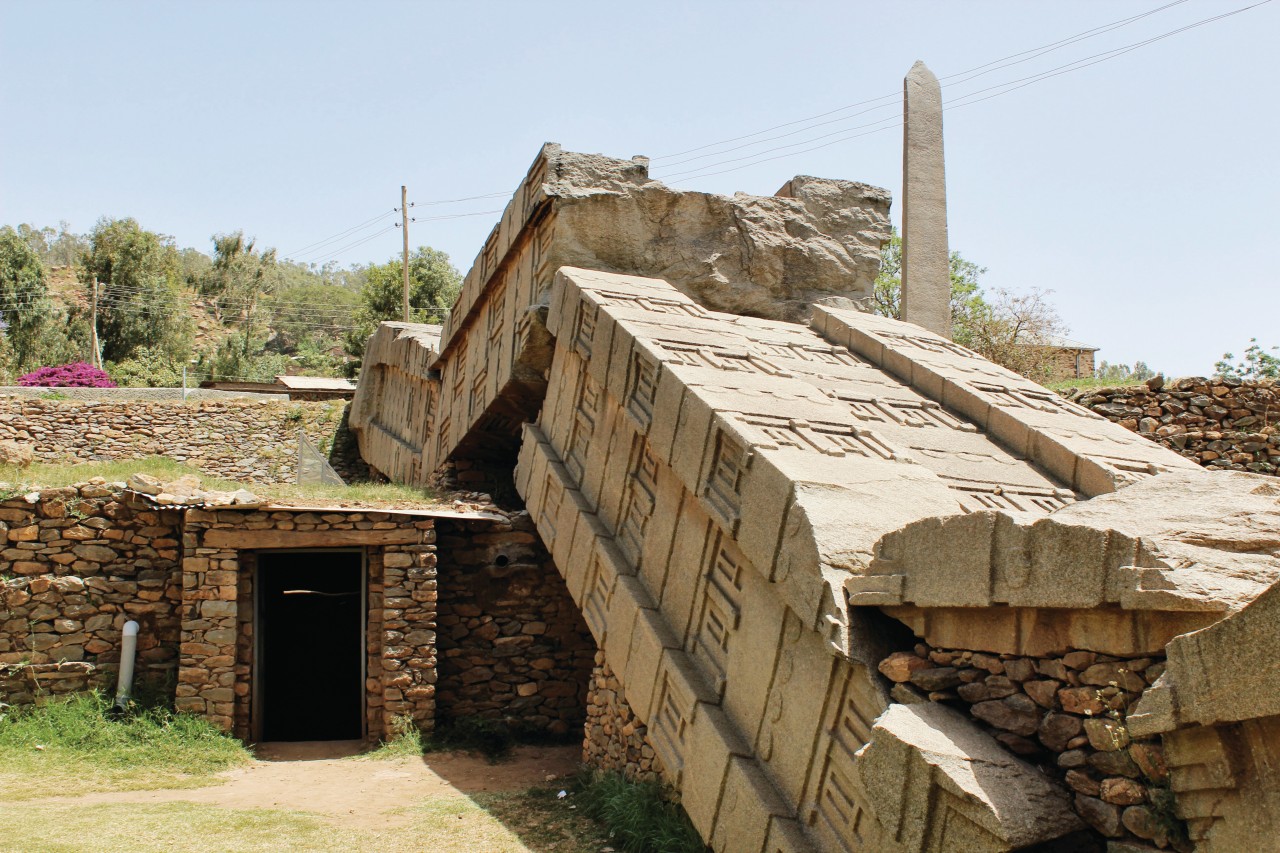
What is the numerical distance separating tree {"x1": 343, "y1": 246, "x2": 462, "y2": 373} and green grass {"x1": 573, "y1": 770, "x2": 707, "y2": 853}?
24.5 meters

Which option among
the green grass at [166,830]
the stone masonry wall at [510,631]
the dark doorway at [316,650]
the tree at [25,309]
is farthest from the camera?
the tree at [25,309]

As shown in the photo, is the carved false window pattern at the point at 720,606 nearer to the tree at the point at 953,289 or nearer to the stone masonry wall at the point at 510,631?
the stone masonry wall at the point at 510,631

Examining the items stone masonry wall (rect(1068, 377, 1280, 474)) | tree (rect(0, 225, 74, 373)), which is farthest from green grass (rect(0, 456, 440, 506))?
tree (rect(0, 225, 74, 373))

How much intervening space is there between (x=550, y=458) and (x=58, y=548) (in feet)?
11.8

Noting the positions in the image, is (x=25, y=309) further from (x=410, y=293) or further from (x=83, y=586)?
(x=83, y=586)

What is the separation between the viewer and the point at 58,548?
7.75m

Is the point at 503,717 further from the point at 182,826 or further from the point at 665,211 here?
the point at 665,211

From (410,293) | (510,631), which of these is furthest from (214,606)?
(410,293)

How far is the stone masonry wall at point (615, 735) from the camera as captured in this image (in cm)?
588

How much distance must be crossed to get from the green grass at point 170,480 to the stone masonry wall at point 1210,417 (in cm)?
671

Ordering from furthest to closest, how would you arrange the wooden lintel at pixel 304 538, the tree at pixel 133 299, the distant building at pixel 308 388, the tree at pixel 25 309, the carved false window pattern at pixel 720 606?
the tree at pixel 133 299
the tree at pixel 25 309
the distant building at pixel 308 388
the wooden lintel at pixel 304 538
the carved false window pattern at pixel 720 606

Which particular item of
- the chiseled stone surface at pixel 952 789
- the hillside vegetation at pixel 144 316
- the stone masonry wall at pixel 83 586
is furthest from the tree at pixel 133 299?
the chiseled stone surface at pixel 952 789

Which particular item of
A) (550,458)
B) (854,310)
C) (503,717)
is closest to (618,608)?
(550,458)

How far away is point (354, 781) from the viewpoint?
682 centimetres
